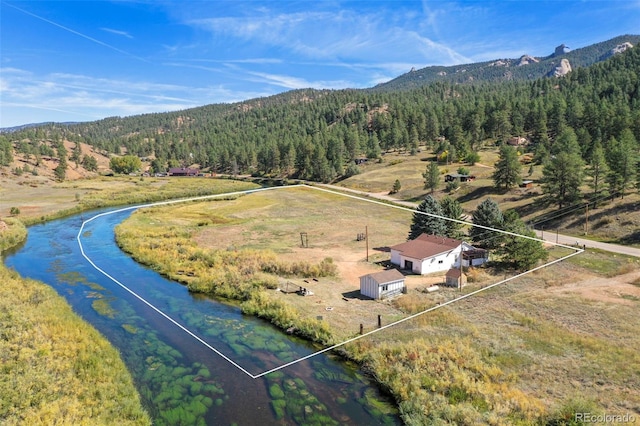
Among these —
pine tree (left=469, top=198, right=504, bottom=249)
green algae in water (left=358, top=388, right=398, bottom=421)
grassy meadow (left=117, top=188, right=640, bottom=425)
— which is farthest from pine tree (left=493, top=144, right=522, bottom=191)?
green algae in water (left=358, top=388, right=398, bottom=421)

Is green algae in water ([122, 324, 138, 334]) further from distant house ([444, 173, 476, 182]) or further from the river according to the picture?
distant house ([444, 173, 476, 182])

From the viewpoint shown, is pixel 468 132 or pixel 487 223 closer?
pixel 487 223

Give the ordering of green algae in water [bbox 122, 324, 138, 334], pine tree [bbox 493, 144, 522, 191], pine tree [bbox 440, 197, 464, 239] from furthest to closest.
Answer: pine tree [bbox 493, 144, 522, 191]
pine tree [bbox 440, 197, 464, 239]
green algae in water [bbox 122, 324, 138, 334]

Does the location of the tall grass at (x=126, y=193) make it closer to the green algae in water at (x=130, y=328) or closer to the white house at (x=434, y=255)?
the green algae in water at (x=130, y=328)

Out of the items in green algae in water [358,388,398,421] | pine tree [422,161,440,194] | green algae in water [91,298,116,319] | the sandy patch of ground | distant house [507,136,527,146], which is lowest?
the sandy patch of ground

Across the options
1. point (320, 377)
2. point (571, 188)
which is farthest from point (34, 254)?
point (571, 188)

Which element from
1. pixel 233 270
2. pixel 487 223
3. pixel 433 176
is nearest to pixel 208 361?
pixel 233 270

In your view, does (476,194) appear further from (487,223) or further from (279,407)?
(279,407)

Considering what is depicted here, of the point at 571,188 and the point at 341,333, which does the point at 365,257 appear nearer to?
the point at 341,333
